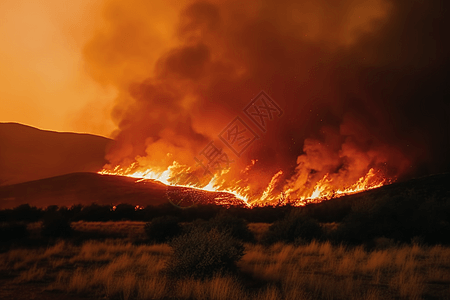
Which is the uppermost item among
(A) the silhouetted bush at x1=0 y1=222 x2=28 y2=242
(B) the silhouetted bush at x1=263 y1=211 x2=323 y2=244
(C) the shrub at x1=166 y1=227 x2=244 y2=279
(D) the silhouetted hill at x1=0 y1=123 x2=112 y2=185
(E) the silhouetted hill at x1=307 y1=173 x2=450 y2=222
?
(D) the silhouetted hill at x1=0 y1=123 x2=112 y2=185

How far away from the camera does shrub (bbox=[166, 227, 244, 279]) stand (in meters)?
9.92

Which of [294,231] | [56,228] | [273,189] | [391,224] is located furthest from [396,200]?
[273,189]

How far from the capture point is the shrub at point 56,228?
1043 inches

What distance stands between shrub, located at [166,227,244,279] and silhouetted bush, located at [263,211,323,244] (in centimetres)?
1018

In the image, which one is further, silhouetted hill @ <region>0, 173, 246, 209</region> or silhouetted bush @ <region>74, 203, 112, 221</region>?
silhouetted hill @ <region>0, 173, 246, 209</region>

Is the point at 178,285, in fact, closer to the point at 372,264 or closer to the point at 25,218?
the point at 372,264

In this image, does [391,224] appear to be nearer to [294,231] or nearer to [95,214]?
[294,231]

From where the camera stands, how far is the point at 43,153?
131 metres

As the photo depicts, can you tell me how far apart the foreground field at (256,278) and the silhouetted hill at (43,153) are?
310 ft

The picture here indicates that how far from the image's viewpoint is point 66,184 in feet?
234

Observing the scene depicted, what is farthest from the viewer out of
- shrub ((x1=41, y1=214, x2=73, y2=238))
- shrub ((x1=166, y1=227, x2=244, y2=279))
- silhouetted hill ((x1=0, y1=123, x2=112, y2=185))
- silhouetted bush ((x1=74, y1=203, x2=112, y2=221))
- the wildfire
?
silhouetted hill ((x1=0, y1=123, x2=112, y2=185))

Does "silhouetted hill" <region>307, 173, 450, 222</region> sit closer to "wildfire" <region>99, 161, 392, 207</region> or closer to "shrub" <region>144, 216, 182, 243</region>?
"wildfire" <region>99, 161, 392, 207</region>

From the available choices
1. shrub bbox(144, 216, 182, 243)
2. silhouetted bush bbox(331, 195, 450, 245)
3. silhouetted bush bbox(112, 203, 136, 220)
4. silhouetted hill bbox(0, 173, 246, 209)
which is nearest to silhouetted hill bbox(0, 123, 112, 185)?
silhouetted hill bbox(0, 173, 246, 209)

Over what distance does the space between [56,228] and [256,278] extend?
20.5m
